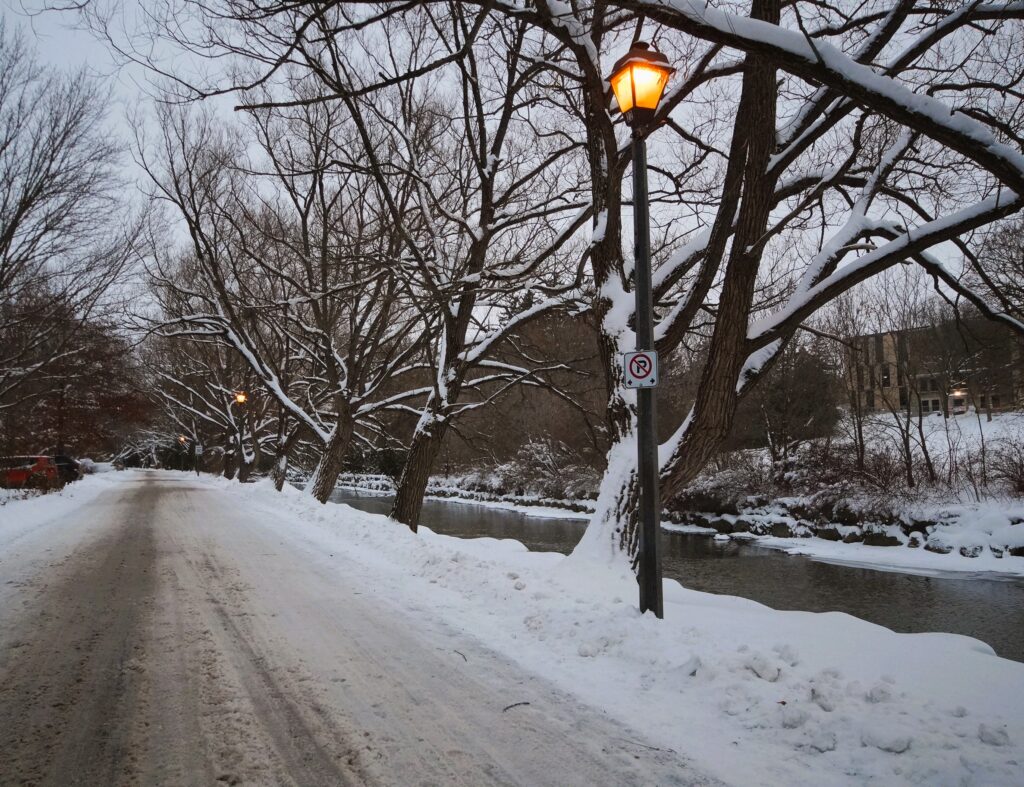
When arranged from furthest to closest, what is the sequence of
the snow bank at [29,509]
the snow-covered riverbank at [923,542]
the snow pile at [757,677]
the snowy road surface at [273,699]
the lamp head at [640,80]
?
the snow-covered riverbank at [923,542] < the snow bank at [29,509] < the lamp head at [640,80] < the snow pile at [757,677] < the snowy road surface at [273,699]

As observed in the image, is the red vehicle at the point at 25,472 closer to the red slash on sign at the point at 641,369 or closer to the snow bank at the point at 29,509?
the snow bank at the point at 29,509

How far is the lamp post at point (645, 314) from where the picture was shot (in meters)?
4.84

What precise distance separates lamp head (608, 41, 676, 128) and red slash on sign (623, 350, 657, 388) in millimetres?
1901

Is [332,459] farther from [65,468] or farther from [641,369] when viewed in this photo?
[65,468]

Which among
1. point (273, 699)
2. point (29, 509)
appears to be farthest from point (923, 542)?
point (29, 509)

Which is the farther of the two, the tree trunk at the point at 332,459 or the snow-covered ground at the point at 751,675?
the tree trunk at the point at 332,459

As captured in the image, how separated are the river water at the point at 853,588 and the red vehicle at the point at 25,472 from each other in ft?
53.2

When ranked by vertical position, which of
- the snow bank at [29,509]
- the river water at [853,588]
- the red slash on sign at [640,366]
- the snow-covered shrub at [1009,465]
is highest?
the red slash on sign at [640,366]

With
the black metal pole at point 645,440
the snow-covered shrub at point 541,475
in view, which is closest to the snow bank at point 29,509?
the black metal pole at point 645,440

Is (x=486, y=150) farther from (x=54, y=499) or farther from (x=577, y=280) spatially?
(x=54, y=499)

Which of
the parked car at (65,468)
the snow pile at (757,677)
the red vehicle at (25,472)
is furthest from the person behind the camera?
the parked car at (65,468)

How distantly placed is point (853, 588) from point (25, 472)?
23942 millimetres

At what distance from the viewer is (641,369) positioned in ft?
16.5

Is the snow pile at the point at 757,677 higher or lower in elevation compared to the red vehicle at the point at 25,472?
lower
